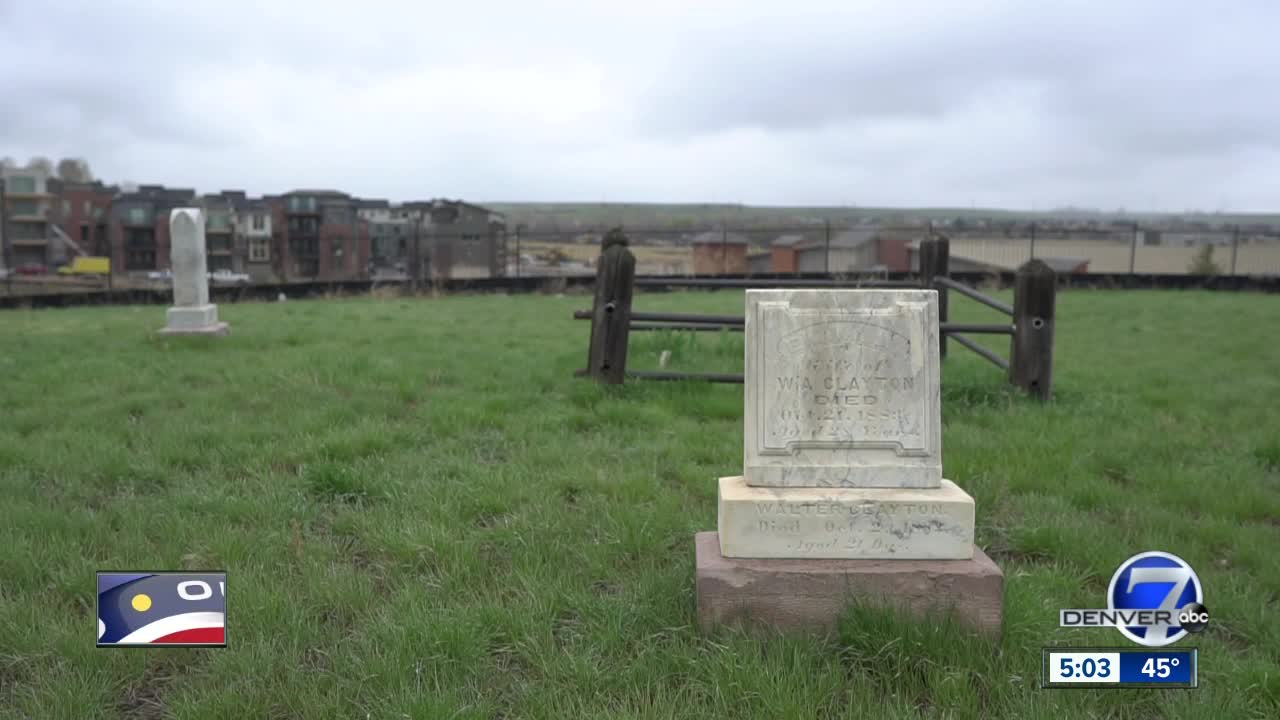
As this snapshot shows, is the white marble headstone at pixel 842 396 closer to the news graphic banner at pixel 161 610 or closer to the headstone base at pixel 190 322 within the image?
the news graphic banner at pixel 161 610

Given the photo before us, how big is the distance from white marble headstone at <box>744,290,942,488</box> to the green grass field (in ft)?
1.68

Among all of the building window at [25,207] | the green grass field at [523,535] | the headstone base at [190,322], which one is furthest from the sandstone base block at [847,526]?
the building window at [25,207]

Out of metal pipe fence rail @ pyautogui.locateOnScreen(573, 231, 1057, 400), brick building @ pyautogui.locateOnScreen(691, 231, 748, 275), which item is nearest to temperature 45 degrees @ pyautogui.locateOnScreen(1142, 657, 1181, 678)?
metal pipe fence rail @ pyautogui.locateOnScreen(573, 231, 1057, 400)

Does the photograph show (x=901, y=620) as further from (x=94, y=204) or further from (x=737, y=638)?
(x=94, y=204)

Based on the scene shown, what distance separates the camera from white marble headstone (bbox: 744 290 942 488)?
10.1 feet

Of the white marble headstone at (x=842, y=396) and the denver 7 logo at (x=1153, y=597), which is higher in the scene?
the white marble headstone at (x=842, y=396)

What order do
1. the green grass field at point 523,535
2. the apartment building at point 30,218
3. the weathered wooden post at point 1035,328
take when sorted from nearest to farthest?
1. the green grass field at point 523,535
2. the weathered wooden post at point 1035,328
3. the apartment building at point 30,218

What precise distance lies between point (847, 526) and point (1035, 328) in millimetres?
4277

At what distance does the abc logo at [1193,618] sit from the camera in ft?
9.42

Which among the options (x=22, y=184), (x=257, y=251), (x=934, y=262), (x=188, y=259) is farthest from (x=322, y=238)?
(x=22, y=184)

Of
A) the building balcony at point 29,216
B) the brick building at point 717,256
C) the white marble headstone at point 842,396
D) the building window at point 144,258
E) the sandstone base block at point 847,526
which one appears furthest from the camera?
the building balcony at point 29,216

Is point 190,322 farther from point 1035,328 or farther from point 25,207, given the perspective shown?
point 25,207

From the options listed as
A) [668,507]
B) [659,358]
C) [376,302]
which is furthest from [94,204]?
[668,507]

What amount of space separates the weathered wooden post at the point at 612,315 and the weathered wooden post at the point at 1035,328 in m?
2.86
